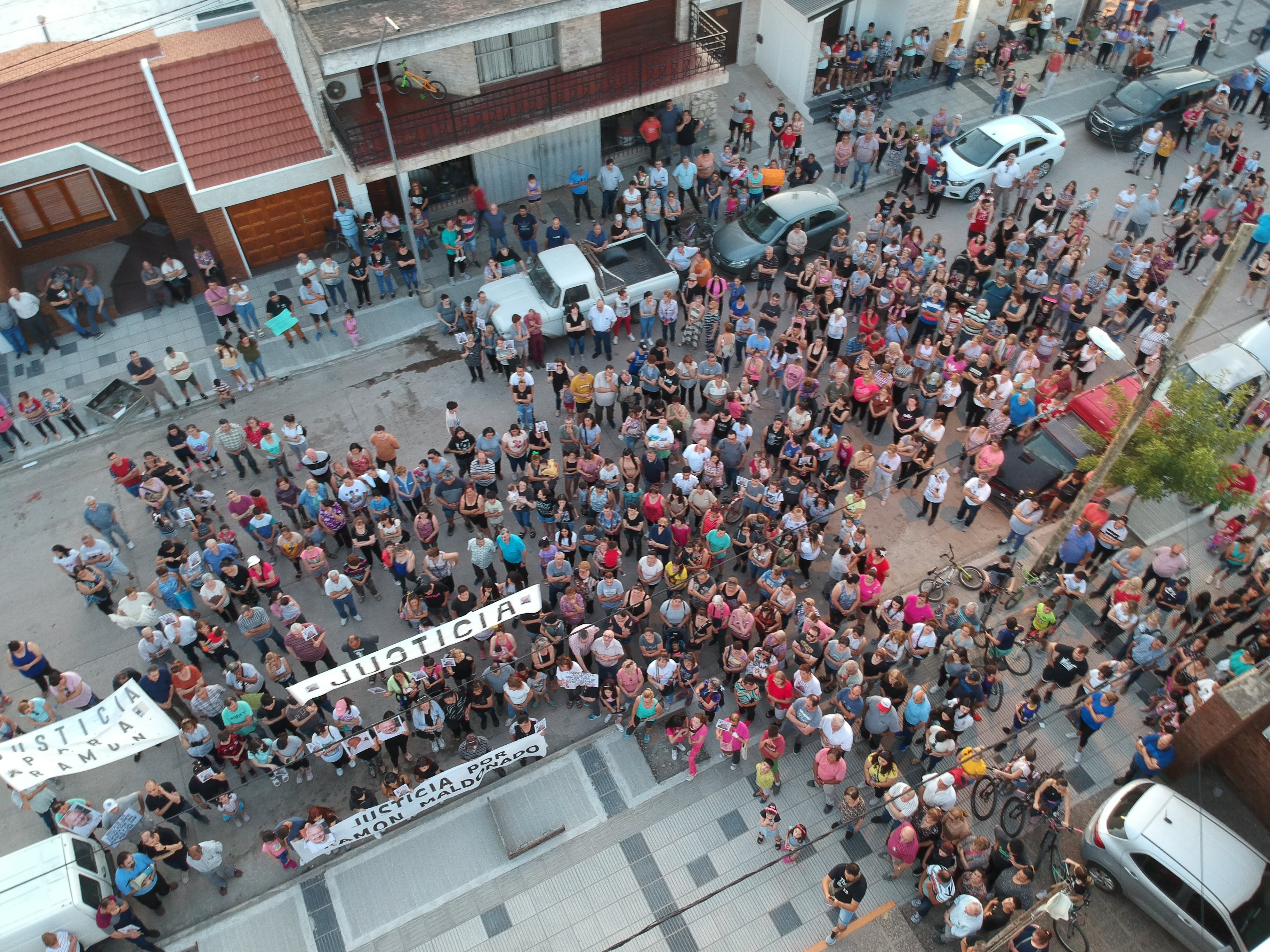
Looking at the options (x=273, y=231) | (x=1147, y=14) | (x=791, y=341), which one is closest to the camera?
(x=791, y=341)

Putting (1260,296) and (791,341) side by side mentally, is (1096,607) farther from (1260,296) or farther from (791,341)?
(1260,296)

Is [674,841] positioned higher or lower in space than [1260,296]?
lower

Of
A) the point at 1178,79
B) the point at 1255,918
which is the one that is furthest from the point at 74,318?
the point at 1178,79

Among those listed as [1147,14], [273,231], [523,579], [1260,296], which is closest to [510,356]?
[523,579]

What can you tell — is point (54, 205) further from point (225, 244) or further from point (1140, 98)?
point (1140, 98)

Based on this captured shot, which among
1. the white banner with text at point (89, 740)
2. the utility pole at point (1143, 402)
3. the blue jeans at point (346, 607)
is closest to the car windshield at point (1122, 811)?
the utility pole at point (1143, 402)

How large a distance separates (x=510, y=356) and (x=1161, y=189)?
16.8 m

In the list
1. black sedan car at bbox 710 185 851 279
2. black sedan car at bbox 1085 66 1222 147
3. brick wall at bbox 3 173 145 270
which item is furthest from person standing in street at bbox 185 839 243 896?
black sedan car at bbox 1085 66 1222 147

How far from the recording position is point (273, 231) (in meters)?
20.5

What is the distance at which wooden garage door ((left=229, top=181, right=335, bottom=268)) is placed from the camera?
2006 cm

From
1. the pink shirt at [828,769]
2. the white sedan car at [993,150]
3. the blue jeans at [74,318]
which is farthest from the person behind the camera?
the white sedan car at [993,150]

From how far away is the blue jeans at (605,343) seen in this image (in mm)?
18531

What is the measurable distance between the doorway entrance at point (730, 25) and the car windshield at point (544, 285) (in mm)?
9280

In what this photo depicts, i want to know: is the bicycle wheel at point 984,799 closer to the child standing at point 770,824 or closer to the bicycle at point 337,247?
the child standing at point 770,824
